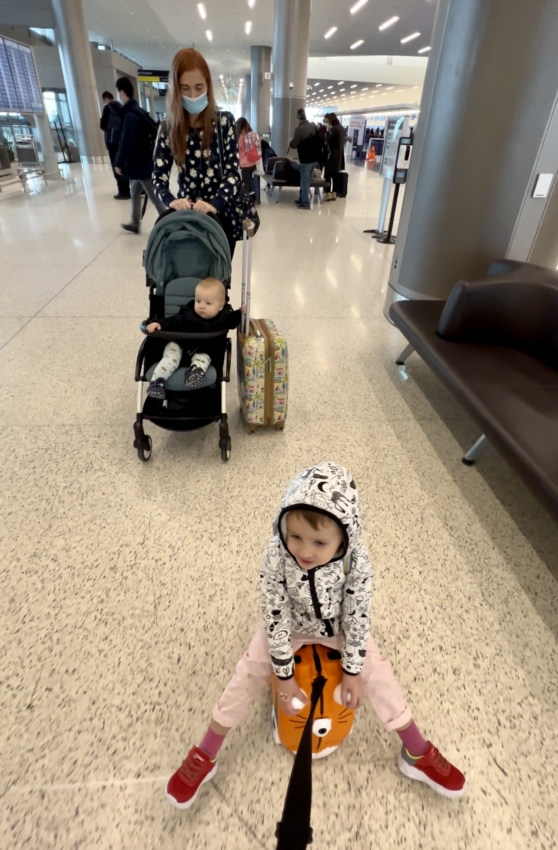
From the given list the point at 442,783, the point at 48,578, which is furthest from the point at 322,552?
the point at 48,578

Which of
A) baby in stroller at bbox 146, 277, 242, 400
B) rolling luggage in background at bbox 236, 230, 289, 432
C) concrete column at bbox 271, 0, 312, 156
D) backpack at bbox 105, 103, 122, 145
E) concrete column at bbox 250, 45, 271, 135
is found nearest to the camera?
baby in stroller at bbox 146, 277, 242, 400

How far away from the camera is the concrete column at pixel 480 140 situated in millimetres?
2635

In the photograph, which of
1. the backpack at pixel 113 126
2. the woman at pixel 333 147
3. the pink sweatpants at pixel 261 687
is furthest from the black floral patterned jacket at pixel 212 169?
the woman at pixel 333 147

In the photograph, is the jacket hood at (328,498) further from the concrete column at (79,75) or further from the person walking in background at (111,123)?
the concrete column at (79,75)

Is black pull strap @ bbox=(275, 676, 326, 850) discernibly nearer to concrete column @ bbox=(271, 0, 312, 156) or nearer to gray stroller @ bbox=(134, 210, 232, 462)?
gray stroller @ bbox=(134, 210, 232, 462)

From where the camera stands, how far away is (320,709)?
3.60 ft

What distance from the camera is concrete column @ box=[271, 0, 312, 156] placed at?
12328mm

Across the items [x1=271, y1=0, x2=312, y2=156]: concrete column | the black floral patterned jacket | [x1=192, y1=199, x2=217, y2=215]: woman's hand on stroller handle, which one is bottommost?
[x1=192, y1=199, x2=217, y2=215]: woman's hand on stroller handle

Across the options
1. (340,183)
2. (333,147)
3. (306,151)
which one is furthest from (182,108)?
(340,183)

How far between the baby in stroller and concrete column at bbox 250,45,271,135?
2002cm

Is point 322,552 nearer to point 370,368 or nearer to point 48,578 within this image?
point 48,578

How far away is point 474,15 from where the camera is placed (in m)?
2.71

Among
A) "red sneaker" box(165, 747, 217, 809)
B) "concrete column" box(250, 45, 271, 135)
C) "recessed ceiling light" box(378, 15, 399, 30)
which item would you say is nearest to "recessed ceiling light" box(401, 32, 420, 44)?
"recessed ceiling light" box(378, 15, 399, 30)

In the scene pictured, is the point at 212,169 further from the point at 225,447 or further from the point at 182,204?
the point at 225,447
